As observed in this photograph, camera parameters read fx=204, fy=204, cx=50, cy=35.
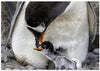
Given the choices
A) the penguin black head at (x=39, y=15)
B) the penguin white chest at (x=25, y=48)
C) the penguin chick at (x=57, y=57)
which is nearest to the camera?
the penguin black head at (x=39, y=15)

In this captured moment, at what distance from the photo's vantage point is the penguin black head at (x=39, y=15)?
3.74ft

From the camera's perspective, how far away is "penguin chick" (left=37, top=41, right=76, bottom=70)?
127cm

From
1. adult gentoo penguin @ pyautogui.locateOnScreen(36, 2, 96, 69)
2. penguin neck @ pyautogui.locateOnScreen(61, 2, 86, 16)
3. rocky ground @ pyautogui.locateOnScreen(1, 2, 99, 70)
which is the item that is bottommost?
rocky ground @ pyautogui.locateOnScreen(1, 2, 99, 70)

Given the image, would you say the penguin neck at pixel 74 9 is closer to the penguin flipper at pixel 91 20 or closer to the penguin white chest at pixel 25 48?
the penguin flipper at pixel 91 20

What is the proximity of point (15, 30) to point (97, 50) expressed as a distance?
705mm

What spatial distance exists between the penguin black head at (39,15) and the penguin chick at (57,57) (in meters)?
0.14

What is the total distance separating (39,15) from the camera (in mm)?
1134

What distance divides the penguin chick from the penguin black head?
14 cm

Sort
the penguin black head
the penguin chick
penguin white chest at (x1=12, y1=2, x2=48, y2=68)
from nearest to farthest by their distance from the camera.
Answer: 1. the penguin black head
2. the penguin chick
3. penguin white chest at (x1=12, y1=2, x2=48, y2=68)

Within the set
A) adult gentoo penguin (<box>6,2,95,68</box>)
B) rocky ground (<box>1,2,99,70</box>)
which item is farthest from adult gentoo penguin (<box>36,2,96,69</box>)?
rocky ground (<box>1,2,99,70</box>)

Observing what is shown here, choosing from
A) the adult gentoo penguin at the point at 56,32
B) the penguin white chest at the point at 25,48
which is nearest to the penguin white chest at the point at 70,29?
the adult gentoo penguin at the point at 56,32

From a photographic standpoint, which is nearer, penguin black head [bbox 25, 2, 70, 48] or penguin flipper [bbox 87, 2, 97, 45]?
penguin black head [bbox 25, 2, 70, 48]

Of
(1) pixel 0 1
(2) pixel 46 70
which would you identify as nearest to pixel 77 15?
(2) pixel 46 70

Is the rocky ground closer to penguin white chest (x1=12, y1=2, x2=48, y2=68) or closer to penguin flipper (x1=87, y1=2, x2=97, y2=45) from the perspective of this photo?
penguin white chest (x1=12, y1=2, x2=48, y2=68)
